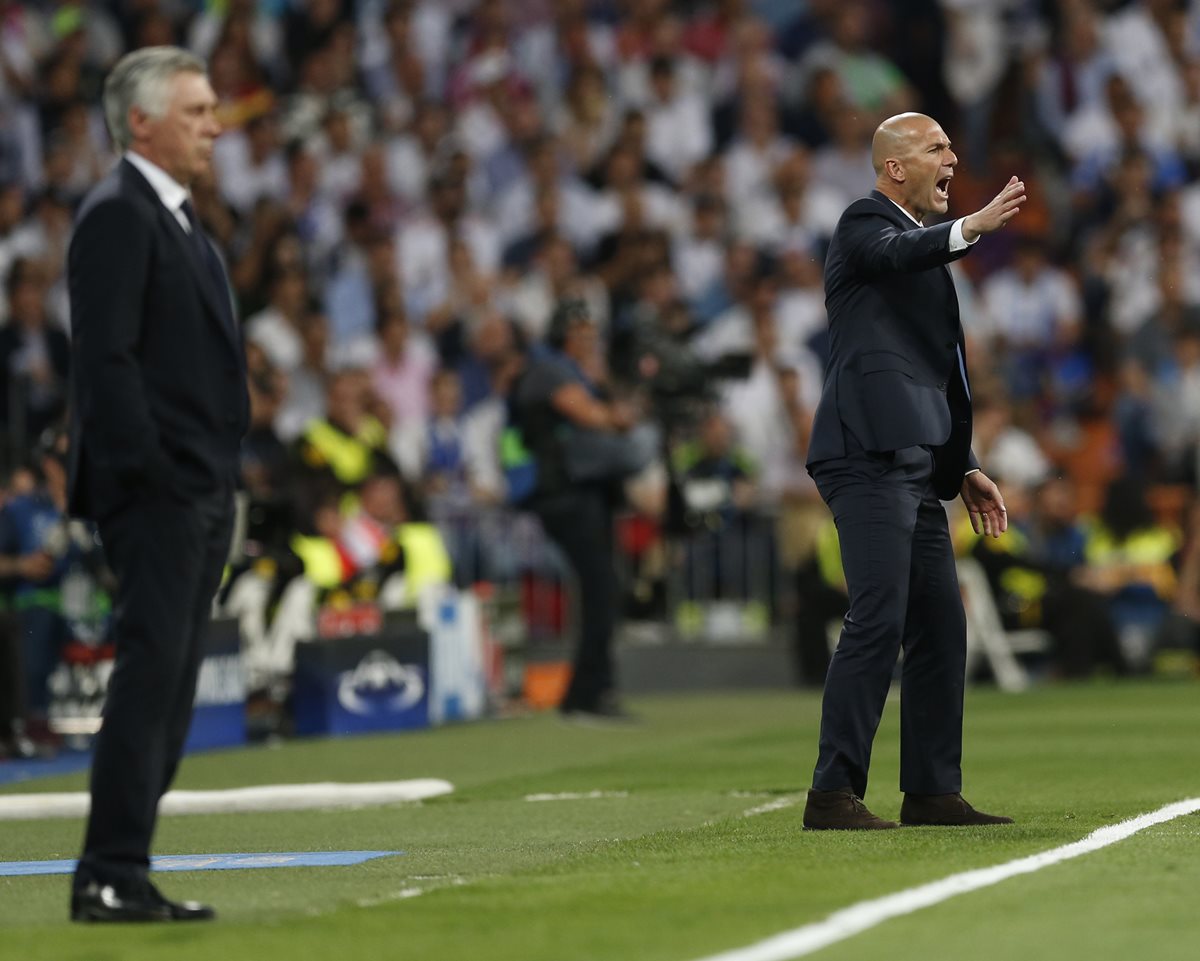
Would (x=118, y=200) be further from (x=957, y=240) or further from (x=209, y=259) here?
(x=957, y=240)

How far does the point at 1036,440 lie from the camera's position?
67.9ft

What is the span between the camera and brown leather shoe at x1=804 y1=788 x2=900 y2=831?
8.28 meters

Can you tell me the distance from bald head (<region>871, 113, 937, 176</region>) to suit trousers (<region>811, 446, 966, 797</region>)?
101cm

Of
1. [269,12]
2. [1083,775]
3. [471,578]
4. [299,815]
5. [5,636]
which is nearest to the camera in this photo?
[299,815]

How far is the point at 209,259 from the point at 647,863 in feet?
7.56

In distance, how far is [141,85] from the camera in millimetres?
6531

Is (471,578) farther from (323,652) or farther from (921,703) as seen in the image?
(921,703)

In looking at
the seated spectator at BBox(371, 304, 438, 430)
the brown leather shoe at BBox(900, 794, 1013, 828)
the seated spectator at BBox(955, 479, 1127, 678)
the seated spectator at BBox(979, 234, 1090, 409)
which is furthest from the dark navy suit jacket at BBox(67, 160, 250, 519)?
the seated spectator at BBox(979, 234, 1090, 409)

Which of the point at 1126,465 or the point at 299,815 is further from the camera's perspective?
the point at 1126,465

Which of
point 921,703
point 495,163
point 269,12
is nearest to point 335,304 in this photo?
point 495,163

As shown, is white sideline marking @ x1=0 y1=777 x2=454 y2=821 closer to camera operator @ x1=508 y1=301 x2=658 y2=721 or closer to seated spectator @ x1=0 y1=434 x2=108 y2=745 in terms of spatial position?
seated spectator @ x1=0 y1=434 x2=108 y2=745

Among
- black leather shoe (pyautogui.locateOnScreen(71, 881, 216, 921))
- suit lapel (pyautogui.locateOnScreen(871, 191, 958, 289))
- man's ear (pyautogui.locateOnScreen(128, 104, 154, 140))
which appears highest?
suit lapel (pyautogui.locateOnScreen(871, 191, 958, 289))

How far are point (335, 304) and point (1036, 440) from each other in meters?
5.91

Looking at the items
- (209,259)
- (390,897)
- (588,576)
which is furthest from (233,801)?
(588,576)
